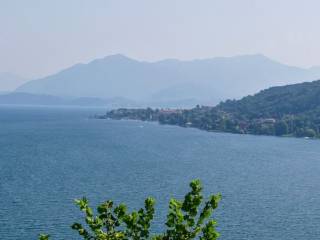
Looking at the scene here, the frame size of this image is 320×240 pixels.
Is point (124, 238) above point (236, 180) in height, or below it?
above

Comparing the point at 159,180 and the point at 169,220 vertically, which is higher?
the point at 169,220

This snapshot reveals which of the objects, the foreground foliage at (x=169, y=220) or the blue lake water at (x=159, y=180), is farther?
the blue lake water at (x=159, y=180)

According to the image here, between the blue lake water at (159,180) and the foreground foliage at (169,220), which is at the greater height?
the foreground foliage at (169,220)

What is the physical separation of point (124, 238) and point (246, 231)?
1659 inches

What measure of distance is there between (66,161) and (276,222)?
62278mm

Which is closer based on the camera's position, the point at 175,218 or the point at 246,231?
the point at 175,218

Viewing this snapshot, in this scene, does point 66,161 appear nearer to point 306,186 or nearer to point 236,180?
point 236,180

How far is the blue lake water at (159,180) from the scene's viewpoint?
64.0 metres

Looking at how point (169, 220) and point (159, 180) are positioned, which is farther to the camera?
point (159, 180)

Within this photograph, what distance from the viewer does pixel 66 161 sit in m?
118

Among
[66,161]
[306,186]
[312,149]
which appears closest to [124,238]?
[306,186]

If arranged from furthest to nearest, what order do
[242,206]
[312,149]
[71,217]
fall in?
[312,149], [242,206], [71,217]

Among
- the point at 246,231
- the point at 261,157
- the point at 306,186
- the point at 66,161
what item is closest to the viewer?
the point at 246,231

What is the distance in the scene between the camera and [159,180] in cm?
9381
